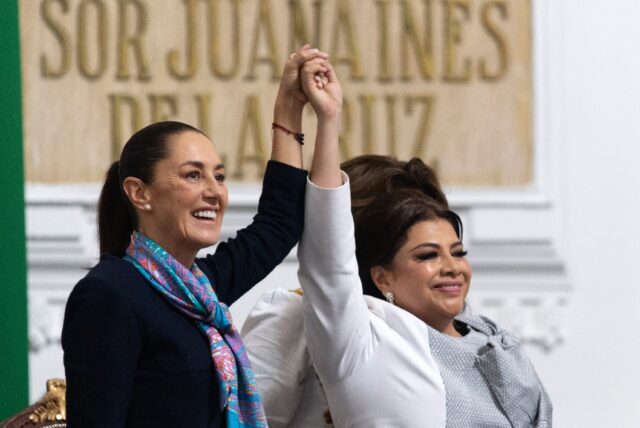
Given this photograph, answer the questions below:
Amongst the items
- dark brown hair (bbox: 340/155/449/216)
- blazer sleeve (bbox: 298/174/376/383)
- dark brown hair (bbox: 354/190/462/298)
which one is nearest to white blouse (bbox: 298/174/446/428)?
blazer sleeve (bbox: 298/174/376/383)

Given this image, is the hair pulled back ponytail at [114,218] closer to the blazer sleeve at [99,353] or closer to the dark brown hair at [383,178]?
the blazer sleeve at [99,353]

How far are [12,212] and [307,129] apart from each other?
1.16m

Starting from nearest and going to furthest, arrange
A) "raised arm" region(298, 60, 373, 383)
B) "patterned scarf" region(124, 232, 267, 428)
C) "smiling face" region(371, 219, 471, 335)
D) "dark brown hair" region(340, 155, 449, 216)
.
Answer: "patterned scarf" region(124, 232, 267, 428) < "raised arm" region(298, 60, 373, 383) < "smiling face" region(371, 219, 471, 335) < "dark brown hair" region(340, 155, 449, 216)

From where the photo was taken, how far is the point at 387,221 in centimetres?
248

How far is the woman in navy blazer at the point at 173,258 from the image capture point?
182 centimetres

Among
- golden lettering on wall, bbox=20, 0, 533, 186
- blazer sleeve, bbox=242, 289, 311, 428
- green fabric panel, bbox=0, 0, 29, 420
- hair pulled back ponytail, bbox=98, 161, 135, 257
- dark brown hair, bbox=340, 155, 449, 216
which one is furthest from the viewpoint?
golden lettering on wall, bbox=20, 0, 533, 186

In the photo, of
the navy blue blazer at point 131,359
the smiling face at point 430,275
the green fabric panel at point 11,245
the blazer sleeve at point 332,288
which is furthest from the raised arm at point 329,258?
the green fabric panel at point 11,245

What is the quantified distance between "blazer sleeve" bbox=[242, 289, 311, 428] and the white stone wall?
1.70m

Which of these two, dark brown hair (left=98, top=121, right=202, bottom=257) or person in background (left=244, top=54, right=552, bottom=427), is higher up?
dark brown hair (left=98, top=121, right=202, bottom=257)

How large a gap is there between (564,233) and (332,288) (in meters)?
2.16

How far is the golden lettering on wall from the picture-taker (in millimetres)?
4258

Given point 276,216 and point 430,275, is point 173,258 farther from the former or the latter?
point 430,275

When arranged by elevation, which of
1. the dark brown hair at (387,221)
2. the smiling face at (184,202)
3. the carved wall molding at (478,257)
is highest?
the smiling face at (184,202)

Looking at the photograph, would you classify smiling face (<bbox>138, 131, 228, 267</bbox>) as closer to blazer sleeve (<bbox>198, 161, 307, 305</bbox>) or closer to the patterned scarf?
the patterned scarf
